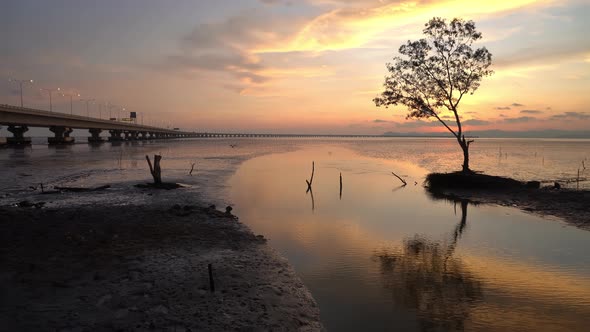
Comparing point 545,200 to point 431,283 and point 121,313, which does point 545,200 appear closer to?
point 431,283

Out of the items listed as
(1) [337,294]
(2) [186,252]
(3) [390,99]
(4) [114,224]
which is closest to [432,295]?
(1) [337,294]

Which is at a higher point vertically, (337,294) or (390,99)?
(390,99)

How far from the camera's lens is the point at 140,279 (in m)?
10.6

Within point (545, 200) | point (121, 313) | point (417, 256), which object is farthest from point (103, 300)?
point (545, 200)

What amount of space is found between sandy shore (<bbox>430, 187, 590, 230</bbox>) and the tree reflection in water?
10672mm

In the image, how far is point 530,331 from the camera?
9102 mm

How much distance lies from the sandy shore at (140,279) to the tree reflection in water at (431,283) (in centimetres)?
307

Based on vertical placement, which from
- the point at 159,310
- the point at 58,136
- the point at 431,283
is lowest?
the point at 431,283

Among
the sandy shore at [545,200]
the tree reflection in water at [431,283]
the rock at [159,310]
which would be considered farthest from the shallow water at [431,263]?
the rock at [159,310]

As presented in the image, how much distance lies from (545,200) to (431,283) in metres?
20.7

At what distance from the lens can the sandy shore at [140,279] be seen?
326 inches

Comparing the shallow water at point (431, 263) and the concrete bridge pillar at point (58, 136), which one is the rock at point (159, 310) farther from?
the concrete bridge pillar at point (58, 136)

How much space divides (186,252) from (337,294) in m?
5.91

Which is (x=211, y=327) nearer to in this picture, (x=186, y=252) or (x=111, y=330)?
(x=111, y=330)
